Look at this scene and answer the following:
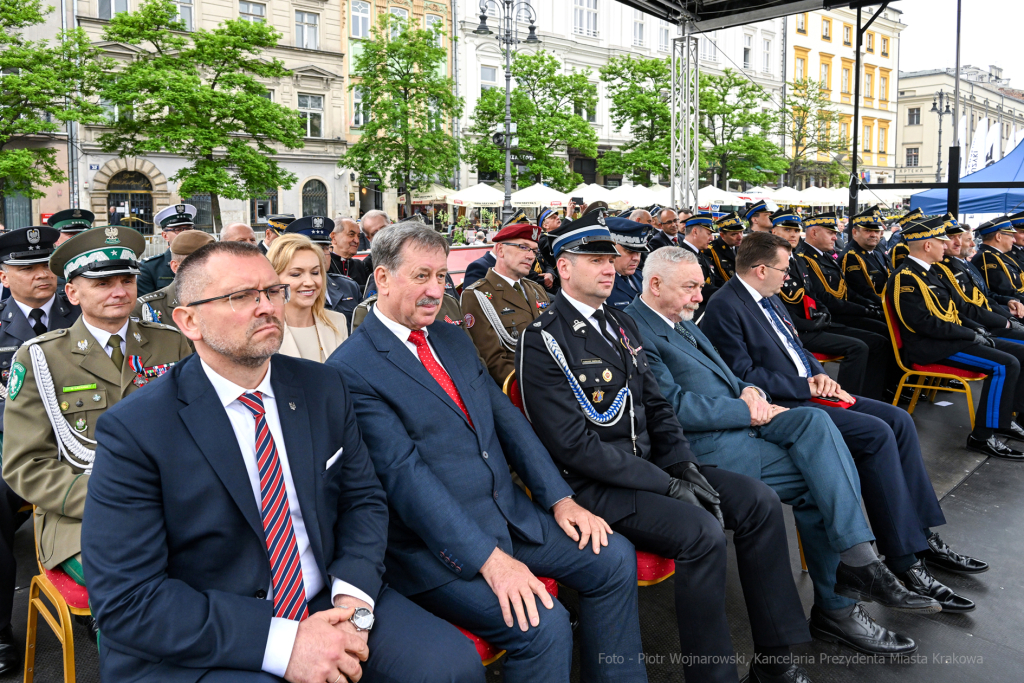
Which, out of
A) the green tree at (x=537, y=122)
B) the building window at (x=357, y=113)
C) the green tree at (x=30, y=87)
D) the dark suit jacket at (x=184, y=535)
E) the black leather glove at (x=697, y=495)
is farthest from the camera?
the building window at (x=357, y=113)

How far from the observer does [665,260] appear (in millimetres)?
3479

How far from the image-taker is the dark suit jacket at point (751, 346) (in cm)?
381

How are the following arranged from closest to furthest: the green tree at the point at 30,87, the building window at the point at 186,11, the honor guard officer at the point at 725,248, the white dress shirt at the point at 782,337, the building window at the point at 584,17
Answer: the white dress shirt at the point at 782,337 → the honor guard officer at the point at 725,248 → the green tree at the point at 30,87 → the building window at the point at 186,11 → the building window at the point at 584,17

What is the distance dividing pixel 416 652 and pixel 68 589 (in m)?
1.24

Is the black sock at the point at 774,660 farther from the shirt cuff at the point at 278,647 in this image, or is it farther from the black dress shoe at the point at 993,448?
the black dress shoe at the point at 993,448

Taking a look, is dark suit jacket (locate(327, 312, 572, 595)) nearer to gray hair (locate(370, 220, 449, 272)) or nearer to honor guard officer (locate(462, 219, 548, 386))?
gray hair (locate(370, 220, 449, 272))

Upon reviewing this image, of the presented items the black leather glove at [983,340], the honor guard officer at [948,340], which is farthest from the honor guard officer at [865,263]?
the black leather glove at [983,340]

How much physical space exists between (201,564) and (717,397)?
229 cm

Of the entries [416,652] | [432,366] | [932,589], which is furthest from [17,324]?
[932,589]

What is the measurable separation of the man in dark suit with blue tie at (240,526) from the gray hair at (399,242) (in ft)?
1.84

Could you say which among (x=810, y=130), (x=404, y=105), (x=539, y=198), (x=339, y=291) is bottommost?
(x=339, y=291)

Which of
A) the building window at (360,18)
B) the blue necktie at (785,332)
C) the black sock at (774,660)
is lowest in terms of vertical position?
the black sock at (774,660)

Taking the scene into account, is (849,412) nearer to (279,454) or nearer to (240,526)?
(279,454)

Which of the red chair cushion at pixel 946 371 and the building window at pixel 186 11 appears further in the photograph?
the building window at pixel 186 11
